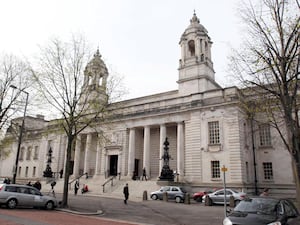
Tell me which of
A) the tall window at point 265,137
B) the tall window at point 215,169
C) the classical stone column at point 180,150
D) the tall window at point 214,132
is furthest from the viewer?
the classical stone column at point 180,150

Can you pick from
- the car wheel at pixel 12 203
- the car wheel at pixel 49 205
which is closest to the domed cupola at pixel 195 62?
the car wheel at pixel 49 205

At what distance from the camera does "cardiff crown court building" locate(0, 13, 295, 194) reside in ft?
91.7

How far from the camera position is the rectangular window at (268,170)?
28625 millimetres

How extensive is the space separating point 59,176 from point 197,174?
22893mm

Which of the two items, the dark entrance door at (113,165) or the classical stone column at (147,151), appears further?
the dark entrance door at (113,165)

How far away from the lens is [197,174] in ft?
97.3

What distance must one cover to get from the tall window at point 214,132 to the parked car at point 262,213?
21349 millimetres

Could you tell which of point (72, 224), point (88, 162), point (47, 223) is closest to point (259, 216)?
point (72, 224)

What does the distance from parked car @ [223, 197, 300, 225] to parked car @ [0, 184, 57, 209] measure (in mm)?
12014

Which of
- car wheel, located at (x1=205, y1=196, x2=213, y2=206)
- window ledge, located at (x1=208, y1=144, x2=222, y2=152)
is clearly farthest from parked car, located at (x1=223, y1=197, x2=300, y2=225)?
window ledge, located at (x1=208, y1=144, x2=222, y2=152)

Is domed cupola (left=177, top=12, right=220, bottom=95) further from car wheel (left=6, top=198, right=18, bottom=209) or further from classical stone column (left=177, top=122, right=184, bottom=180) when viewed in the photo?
car wheel (left=6, top=198, right=18, bottom=209)

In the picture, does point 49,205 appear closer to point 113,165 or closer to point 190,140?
point 190,140

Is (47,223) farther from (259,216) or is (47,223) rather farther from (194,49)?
(194,49)

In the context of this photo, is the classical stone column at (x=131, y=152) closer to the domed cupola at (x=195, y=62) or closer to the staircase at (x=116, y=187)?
the staircase at (x=116, y=187)
